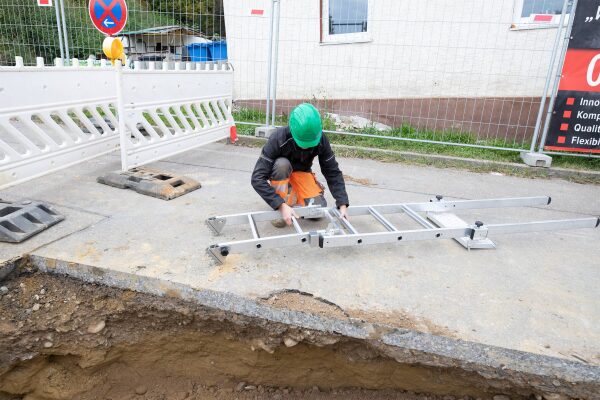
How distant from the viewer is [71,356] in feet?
9.00

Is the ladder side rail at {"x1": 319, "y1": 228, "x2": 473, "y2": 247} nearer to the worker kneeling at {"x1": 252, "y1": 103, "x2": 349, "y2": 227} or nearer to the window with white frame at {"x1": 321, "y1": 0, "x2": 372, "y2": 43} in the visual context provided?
the worker kneeling at {"x1": 252, "y1": 103, "x2": 349, "y2": 227}

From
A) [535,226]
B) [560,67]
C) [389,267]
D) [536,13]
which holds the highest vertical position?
[536,13]

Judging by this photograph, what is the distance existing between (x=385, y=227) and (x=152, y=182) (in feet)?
7.57

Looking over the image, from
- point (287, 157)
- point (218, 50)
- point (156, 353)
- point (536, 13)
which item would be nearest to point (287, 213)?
point (287, 157)

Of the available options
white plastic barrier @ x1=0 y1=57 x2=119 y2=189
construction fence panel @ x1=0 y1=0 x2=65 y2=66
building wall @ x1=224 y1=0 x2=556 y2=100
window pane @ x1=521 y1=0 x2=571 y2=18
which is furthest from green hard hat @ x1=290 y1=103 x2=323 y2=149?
construction fence panel @ x1=0 y1=0 x2=65 y2=66

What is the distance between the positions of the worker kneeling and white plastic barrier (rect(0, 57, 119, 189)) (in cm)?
211

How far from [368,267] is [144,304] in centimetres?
149

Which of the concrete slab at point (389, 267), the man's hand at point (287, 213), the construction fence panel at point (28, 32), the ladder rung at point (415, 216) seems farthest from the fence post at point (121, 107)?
the construction fence panel at point (28, 32)

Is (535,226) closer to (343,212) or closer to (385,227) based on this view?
(385,227)

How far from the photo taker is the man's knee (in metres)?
3.35

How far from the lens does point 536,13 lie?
6.95 m

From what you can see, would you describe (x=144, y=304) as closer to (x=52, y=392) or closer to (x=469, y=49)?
(x=52, y=392)

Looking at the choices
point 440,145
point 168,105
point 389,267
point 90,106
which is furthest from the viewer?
point 440,145

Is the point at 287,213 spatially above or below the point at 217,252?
above
